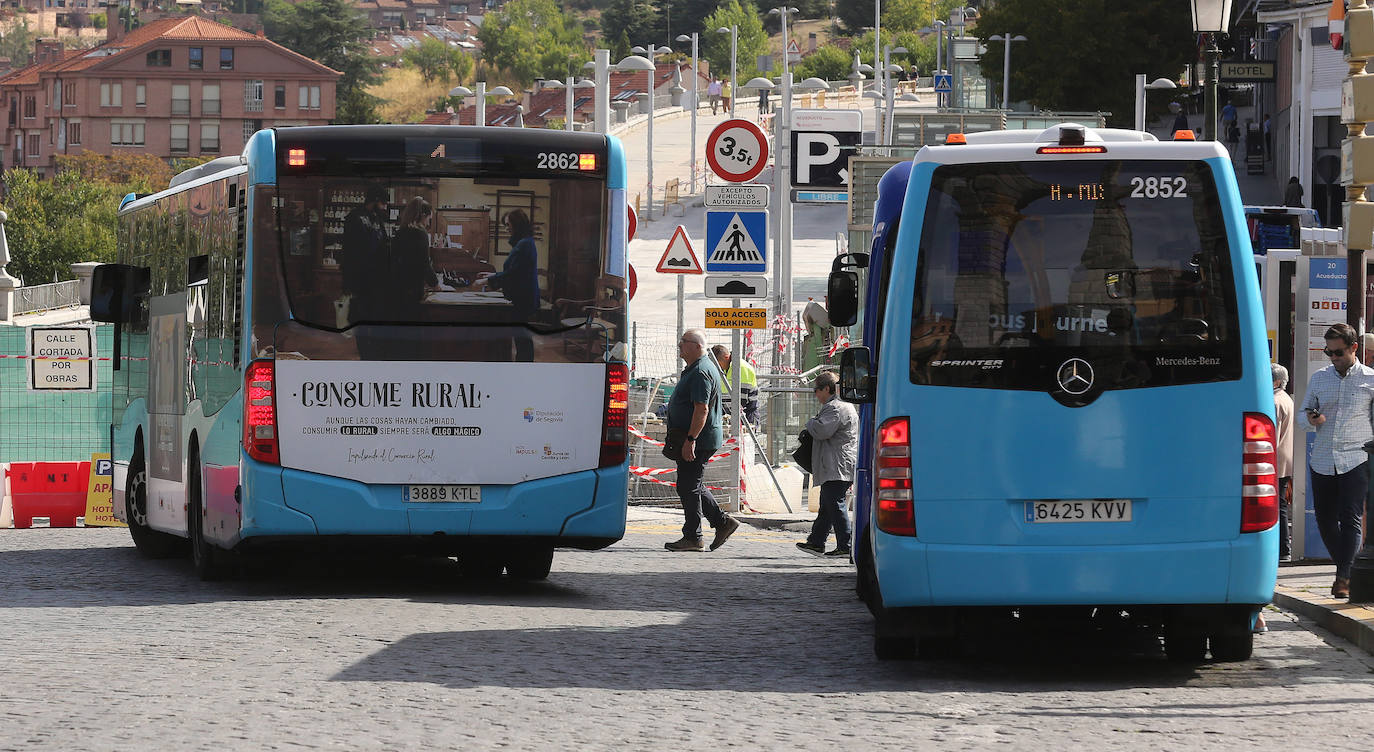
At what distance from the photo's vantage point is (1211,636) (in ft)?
35.1

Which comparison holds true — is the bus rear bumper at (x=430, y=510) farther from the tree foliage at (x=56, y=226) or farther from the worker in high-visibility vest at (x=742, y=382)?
the tree foliage at (x=56, y=226)

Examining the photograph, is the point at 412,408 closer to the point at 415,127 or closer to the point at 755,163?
the point at 415,127

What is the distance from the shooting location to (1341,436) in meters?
14.1

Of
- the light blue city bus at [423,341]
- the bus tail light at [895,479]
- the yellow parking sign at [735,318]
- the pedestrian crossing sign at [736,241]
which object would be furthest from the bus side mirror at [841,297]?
the pedestrian crossing sign at [736,241]

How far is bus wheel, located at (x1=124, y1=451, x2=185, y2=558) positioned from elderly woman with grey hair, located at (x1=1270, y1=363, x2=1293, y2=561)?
8.40 meters

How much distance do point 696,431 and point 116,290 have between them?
4768 mm

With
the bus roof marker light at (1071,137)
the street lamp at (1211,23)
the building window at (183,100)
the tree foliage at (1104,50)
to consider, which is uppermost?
the building window at (183,100)

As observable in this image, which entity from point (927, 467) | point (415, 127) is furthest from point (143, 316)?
point (927, 467)


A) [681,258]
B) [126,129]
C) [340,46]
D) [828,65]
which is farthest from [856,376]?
[828,65]

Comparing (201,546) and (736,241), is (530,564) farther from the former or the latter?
(736,241)

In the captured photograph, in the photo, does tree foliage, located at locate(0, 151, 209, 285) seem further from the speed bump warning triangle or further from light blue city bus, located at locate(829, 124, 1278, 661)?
light blue city bus, located at locate(829, 124, 1278, 661)

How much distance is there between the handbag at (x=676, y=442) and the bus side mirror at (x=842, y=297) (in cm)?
537

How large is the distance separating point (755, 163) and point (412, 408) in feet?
28.5

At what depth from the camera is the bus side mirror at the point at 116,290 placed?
17.6 m
